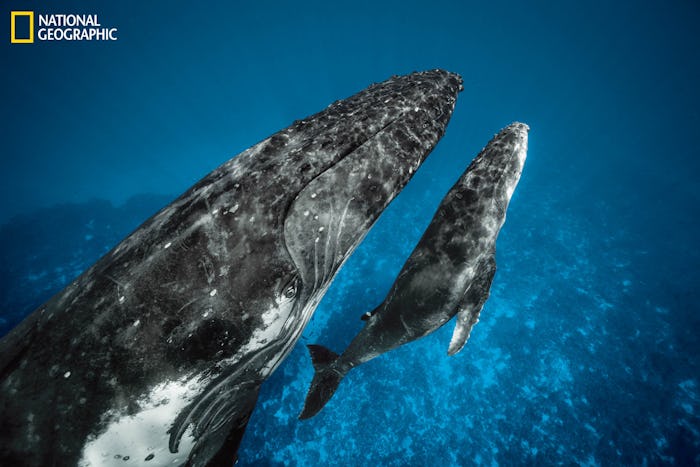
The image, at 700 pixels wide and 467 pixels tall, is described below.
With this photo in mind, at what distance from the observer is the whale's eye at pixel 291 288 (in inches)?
108

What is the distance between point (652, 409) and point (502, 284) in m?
11.8

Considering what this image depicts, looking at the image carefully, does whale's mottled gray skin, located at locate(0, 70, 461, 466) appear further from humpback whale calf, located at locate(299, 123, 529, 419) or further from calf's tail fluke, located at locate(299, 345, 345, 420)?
calf's tail fluke, located at locate(299, 345, 345, 420)

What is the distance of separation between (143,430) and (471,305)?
14.6ft

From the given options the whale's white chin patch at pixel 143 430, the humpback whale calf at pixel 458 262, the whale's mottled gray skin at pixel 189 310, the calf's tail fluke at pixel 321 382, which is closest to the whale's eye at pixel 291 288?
the whale's mottled gray skin at pixel 189 310

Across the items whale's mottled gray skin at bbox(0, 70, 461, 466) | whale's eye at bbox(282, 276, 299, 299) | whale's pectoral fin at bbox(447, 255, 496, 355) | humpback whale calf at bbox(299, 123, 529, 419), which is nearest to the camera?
whale's mottled gray skin at bbox(0, 70, 461, 466)

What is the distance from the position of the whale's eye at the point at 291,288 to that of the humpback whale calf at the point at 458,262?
230 cm

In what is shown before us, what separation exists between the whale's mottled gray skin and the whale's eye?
0.01m

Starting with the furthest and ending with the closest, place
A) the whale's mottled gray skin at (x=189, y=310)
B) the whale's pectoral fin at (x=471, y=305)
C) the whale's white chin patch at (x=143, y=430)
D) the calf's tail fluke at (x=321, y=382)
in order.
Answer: the calf's tail fluke at (x=321, y=382), the whale's pectoral fin at (x=471, y=305), the whale's white chin patch at (x=143, y=430), the whale's mottled gray skin at (x=189, y=310)

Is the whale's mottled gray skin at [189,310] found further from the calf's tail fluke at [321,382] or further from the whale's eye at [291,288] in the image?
the calf's tail fluke at [321,382]

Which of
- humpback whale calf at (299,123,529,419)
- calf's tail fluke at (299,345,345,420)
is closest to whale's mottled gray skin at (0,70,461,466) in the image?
humpback whale calf at (299,123,529,419)

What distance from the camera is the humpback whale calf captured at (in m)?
4.30

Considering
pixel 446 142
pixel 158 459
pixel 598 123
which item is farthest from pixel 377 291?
pixel 598 123

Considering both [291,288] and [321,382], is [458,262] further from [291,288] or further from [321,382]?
[321,382]

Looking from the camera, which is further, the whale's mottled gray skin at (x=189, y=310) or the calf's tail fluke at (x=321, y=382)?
the calf's tail fluke at (x=321, y=382)
